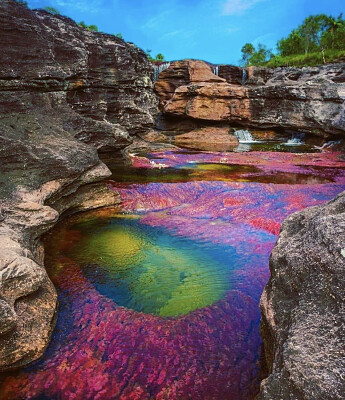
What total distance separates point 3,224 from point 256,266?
6.28 m

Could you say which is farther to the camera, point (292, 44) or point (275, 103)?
point (292, 44)

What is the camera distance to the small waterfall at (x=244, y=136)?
118ft

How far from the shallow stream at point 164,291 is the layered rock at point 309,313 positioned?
141cm

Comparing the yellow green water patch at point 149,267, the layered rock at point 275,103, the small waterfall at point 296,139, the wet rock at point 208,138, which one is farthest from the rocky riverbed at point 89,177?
the yellow green water patch at point 149,267

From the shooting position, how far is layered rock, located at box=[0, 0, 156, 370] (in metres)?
5.89

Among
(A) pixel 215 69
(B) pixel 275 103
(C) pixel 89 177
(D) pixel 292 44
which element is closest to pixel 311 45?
(D) pixel 292 44

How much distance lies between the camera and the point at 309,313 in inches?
139

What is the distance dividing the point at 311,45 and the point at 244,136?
66.7 m

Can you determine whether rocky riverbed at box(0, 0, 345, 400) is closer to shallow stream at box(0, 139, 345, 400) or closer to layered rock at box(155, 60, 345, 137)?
layered rock at box(155, 60, 345, 137)

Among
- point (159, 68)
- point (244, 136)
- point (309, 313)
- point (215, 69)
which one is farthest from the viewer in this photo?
point (215, 69)

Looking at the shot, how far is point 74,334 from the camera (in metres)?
6.10

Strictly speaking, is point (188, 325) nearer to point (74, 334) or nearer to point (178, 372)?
point (178, 372)

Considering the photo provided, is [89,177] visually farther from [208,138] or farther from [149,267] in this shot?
[208,138]

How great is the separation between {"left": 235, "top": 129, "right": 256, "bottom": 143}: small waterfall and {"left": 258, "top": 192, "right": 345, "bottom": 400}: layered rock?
105ft
